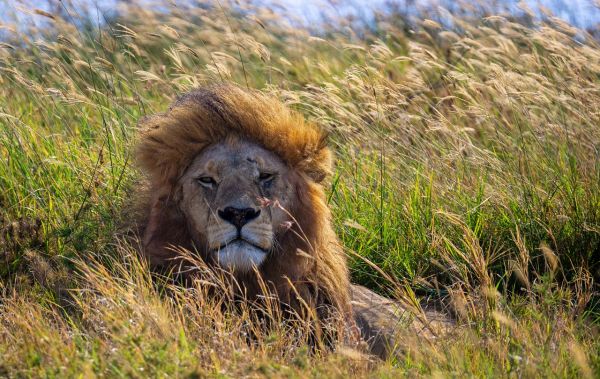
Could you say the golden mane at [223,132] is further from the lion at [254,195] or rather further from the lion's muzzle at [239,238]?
the lion's muzzle at [239,238]

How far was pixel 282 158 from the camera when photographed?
481 cm

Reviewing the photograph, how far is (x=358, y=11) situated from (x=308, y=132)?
6.27 m

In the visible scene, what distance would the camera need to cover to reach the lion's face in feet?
14.5

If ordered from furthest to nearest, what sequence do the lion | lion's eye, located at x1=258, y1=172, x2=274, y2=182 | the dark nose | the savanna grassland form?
lion's eye, located at x1=258, y1=172, x2=274, y2=182 < the lion < the dark nose < the savanna grassland

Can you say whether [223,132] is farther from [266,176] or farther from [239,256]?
[239,256]

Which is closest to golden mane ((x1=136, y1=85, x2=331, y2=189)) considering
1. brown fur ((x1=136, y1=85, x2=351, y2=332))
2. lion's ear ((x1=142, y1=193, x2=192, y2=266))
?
brown fur ((x1=136, y1=85, x2=351, y2=332))

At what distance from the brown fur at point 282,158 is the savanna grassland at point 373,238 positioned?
9.1 inches

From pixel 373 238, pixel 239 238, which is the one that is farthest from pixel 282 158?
pixel 373 238

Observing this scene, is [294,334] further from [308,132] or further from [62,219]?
[62,219]

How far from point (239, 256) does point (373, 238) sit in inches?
65.1

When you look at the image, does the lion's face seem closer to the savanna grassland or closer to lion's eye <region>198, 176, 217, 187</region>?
lion's eye <region>198, 176, 217, 187</region>

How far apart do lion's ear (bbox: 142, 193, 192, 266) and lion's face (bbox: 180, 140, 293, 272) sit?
0.14 ft

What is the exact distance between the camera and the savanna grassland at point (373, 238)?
3.82m

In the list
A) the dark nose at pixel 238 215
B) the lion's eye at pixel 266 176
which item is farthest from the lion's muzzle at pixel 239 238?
the lion's eye at pixel 266 176
